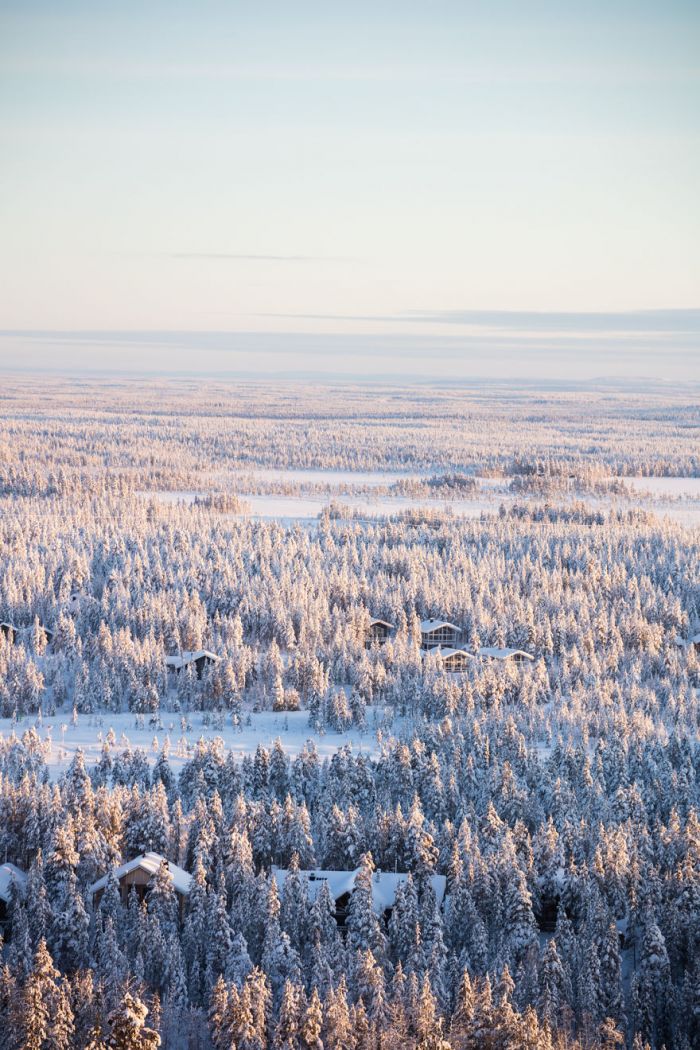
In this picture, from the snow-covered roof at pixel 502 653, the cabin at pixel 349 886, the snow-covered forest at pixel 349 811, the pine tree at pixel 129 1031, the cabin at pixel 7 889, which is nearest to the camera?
the pine tree at pixel 129 1031

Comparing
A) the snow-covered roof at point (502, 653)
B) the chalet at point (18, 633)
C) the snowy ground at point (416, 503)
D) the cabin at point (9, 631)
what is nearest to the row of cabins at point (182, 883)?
the snow-covered roof at point (502, 653)

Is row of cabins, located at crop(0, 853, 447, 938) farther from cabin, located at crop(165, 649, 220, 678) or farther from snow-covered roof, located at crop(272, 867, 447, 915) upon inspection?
cabin, located at crop(165, 649, 220, 678)

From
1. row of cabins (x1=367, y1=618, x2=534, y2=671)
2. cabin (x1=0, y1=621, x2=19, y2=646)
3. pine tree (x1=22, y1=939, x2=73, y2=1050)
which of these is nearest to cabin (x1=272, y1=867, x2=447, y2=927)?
pine tree (x1=22, y1=939, x2=73, y2=1050)

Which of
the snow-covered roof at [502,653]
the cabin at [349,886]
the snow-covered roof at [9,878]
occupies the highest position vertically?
the snow-covered roof at [9,878]

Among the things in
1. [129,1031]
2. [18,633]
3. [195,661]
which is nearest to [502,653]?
[195,661]

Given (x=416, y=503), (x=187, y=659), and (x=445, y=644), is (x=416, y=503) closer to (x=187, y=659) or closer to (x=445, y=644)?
(x=445, y=644)

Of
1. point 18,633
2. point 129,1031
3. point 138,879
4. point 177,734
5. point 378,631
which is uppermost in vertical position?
point 129,1031

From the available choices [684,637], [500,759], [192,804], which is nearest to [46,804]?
[192,804]

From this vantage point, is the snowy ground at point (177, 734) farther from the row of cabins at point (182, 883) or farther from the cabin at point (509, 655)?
the row of cabins at point (182, 883)
